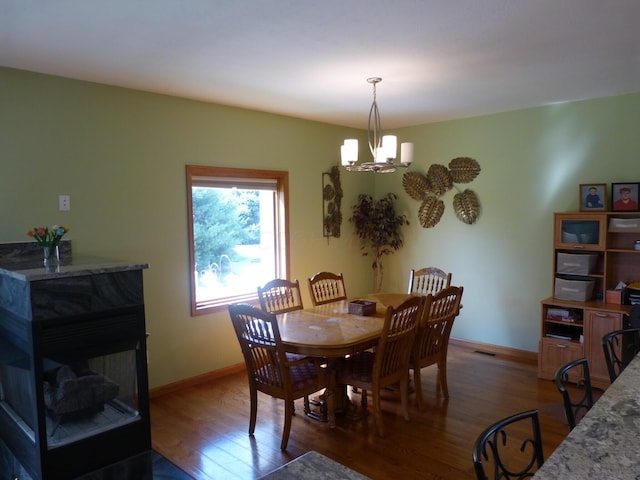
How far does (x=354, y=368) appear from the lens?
316cm

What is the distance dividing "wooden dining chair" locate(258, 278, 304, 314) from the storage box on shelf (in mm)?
2167

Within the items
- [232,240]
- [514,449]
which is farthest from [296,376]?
[232,240]

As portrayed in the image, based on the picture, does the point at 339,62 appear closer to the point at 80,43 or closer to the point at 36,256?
the point at 80,43

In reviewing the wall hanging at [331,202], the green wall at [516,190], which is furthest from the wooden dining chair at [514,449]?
the wall hanging at [331,202]

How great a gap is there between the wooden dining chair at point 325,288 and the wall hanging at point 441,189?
1499 millimetres

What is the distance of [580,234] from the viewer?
156 inches

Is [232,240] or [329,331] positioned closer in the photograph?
[329,331]

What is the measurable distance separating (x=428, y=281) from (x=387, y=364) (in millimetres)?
1516

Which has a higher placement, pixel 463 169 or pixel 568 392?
pixel 463 169

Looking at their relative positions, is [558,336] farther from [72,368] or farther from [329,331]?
[72,368]

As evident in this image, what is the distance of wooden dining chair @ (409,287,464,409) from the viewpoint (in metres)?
3.29

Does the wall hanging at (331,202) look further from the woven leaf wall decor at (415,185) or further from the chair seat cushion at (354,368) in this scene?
the chair seat cushion at (354,368)

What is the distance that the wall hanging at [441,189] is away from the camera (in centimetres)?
483

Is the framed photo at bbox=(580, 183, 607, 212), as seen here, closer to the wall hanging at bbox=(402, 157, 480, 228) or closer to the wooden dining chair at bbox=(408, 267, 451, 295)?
the wall hanging at bbox=(402, 157, 480, 228)
